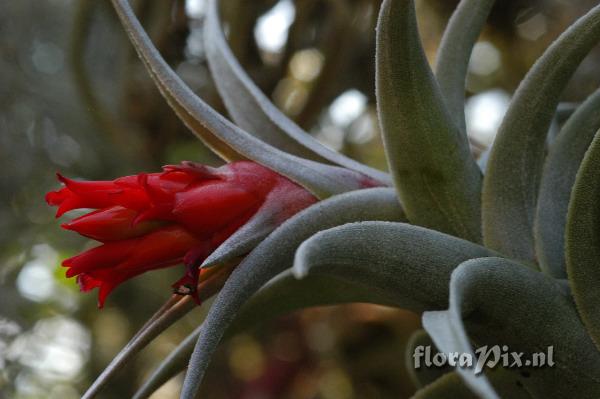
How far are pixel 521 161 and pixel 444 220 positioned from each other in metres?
0.08

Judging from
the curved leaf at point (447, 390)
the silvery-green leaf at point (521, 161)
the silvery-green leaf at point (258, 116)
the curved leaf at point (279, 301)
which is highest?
the silvery-green leaf at point (258, 116)

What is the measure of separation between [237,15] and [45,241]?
755 mm

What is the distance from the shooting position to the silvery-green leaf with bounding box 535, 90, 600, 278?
641 millimetres

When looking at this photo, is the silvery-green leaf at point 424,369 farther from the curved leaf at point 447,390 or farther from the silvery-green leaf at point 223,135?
the silvery-green leaf at point 223,135

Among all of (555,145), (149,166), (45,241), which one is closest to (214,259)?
(555,145)

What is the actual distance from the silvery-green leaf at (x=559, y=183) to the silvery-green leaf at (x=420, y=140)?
0.18ft

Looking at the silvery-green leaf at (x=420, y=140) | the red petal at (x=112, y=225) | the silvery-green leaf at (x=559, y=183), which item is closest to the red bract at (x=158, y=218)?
the red petal at (x=112, y=225)

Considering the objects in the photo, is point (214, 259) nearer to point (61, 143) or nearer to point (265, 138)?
point (265, 138)

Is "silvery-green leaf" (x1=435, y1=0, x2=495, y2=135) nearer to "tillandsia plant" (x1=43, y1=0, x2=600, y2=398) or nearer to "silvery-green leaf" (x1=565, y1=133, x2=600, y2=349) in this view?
"tillandsia plant" (x1=43, y1=0, x2=600, y2=398)

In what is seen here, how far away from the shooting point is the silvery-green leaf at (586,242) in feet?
1.78

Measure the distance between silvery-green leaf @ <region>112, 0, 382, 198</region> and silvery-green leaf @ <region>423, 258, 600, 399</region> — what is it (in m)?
0.16

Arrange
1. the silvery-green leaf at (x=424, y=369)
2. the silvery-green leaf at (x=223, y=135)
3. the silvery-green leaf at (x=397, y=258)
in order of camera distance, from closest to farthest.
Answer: the silvery-green leaf at (x=397, y=258)
the silvery-green leaf at (x=223, y=135)
the silvery-green leaf at (x=424, y=369)

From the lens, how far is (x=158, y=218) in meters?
0.58

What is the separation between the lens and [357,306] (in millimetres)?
1889
